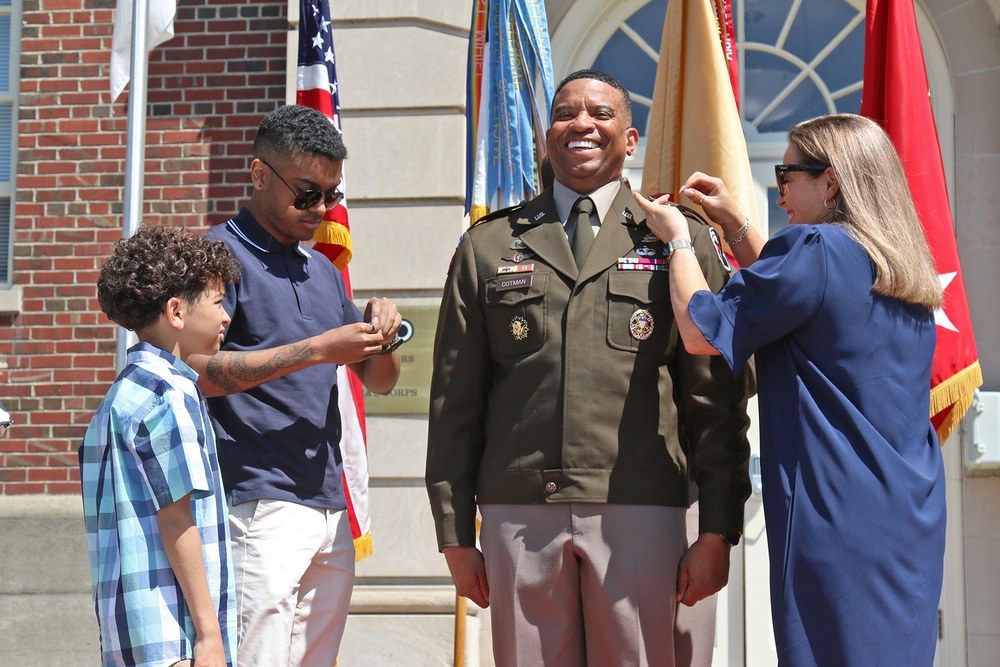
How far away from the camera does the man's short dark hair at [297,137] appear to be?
3391 mm

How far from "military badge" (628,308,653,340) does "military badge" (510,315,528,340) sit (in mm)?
290

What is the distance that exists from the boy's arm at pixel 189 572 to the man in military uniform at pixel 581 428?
0.80 m

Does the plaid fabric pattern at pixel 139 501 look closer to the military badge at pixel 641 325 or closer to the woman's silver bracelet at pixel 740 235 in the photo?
the military badge at pixel 641 325

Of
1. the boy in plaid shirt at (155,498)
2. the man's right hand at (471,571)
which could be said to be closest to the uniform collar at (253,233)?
the boy in plaid shirt at (155,498)

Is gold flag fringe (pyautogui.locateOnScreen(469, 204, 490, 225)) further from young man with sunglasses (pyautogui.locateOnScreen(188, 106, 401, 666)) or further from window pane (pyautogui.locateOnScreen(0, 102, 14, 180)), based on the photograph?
window pane (pyautogui.locateOnScreen(0, 102, 14, 180))

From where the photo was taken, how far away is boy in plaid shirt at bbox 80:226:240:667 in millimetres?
2395

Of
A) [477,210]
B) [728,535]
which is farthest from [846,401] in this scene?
[477,210]

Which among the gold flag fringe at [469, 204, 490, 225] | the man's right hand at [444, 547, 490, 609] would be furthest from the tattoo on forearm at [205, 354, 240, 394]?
the gold flag fringe at [469, 204, 490, 225]

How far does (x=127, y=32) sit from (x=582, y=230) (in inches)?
103

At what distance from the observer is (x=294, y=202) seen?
3.38 meters

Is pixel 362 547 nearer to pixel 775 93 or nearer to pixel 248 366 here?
pixel 248 366

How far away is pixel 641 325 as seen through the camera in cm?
301

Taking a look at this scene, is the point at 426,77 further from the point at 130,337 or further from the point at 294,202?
the point at 294,202

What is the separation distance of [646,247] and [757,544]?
320 centimetres
